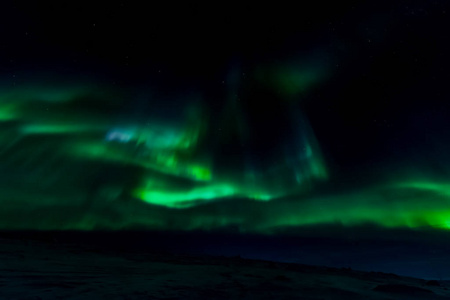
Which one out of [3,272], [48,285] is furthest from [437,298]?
[3,272]

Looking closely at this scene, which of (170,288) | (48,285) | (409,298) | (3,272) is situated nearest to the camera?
(48,285)

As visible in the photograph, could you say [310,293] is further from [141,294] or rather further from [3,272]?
[3,272]

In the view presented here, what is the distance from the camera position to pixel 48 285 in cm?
1384

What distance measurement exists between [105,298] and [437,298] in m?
17.9

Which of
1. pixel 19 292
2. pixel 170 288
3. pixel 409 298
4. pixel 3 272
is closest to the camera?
pixel 19 292

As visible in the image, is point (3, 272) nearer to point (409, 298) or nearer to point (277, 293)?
point (277, 293)

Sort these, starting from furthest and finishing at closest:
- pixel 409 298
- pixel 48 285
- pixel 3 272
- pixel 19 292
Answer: pixel 409 298 → pixel 3 272 → pixel 48 285 → pixel 19 292

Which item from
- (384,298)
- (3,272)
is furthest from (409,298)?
(3,272)

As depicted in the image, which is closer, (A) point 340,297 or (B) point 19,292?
(B) point 19,292

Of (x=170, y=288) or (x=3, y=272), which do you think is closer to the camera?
(x=170, y=288)

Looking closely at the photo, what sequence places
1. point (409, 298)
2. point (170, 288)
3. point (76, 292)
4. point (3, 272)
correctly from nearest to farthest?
point (76, 292) < point (170, 288) < point (3, 272) < point (409, 298)

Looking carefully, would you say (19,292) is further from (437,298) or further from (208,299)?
(437,298)

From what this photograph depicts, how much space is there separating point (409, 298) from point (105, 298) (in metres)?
15.6

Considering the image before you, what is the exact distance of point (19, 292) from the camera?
11688mm
